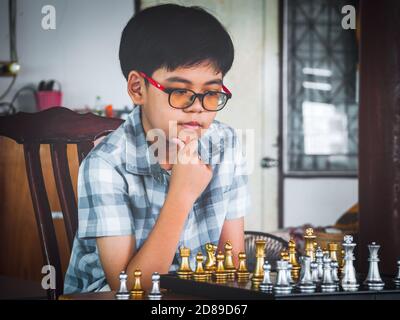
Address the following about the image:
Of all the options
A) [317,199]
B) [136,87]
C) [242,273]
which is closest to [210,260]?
[242,273]

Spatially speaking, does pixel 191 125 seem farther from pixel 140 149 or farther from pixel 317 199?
pixel 317 199

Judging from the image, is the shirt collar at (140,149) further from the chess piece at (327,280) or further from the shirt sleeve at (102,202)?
the chess piece at (327,280)

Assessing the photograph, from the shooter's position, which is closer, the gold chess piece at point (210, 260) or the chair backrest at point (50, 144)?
the gold chess piece at point (210, 260)

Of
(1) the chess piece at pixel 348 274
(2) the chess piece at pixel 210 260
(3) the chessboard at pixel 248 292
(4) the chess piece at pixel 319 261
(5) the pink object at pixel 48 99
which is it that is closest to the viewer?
(3) the chessboard at pixel 248 292

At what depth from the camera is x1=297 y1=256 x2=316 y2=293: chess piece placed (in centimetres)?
244

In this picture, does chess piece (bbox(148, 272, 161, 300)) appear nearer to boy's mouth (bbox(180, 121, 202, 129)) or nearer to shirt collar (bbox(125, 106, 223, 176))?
shirt collar (bbox(125, 106, 223, 176))

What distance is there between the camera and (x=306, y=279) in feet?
8.16

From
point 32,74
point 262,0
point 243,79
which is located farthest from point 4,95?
point 262,0

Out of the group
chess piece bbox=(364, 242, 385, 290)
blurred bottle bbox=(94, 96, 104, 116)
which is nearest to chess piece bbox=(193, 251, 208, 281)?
chess piece bbox=(364, 242, 385, 290)

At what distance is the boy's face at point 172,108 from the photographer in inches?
115

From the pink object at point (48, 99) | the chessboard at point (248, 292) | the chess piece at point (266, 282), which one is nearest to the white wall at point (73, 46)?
the pink object at point (48, 99)

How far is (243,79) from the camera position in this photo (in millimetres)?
3359

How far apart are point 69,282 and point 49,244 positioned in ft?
0.50

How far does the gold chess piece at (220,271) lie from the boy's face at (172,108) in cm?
46
